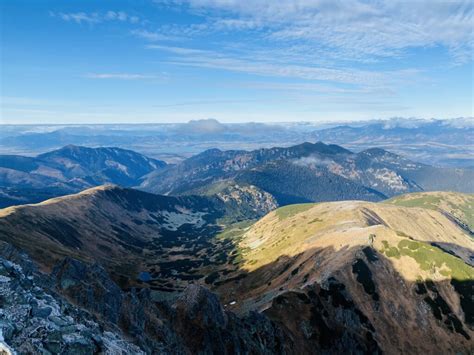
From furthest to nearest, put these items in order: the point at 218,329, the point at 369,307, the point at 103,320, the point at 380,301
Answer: the point at 380,301, the point at 369,307, the point at 218,329, the point at 103,320

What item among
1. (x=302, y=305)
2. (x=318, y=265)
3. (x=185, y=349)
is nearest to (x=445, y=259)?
(x=318, y=265)

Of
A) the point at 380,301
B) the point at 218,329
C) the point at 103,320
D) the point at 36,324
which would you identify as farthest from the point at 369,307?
the point at 36,324

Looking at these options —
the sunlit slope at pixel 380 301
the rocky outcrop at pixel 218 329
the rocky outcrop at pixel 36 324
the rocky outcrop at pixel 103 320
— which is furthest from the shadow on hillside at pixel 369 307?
the rocky outcrop at pixel 36 324

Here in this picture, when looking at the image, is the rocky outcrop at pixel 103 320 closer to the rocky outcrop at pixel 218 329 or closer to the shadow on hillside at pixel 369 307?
the rocky outcrop at pixel 218 329

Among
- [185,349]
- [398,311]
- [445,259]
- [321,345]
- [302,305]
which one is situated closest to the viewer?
[185,349]

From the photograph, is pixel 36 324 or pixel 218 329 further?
pixel 218 329


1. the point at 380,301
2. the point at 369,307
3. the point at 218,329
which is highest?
the point at 218,329

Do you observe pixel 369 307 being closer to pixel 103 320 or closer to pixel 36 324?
pixel 103 320

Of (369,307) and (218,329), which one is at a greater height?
(218,329)

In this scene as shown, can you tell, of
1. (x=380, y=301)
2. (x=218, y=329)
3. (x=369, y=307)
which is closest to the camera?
(x=218, y=329)

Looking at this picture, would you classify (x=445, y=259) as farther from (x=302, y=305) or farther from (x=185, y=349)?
(x=185, y=349)

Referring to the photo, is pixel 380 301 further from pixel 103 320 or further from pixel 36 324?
pixel 36 324
